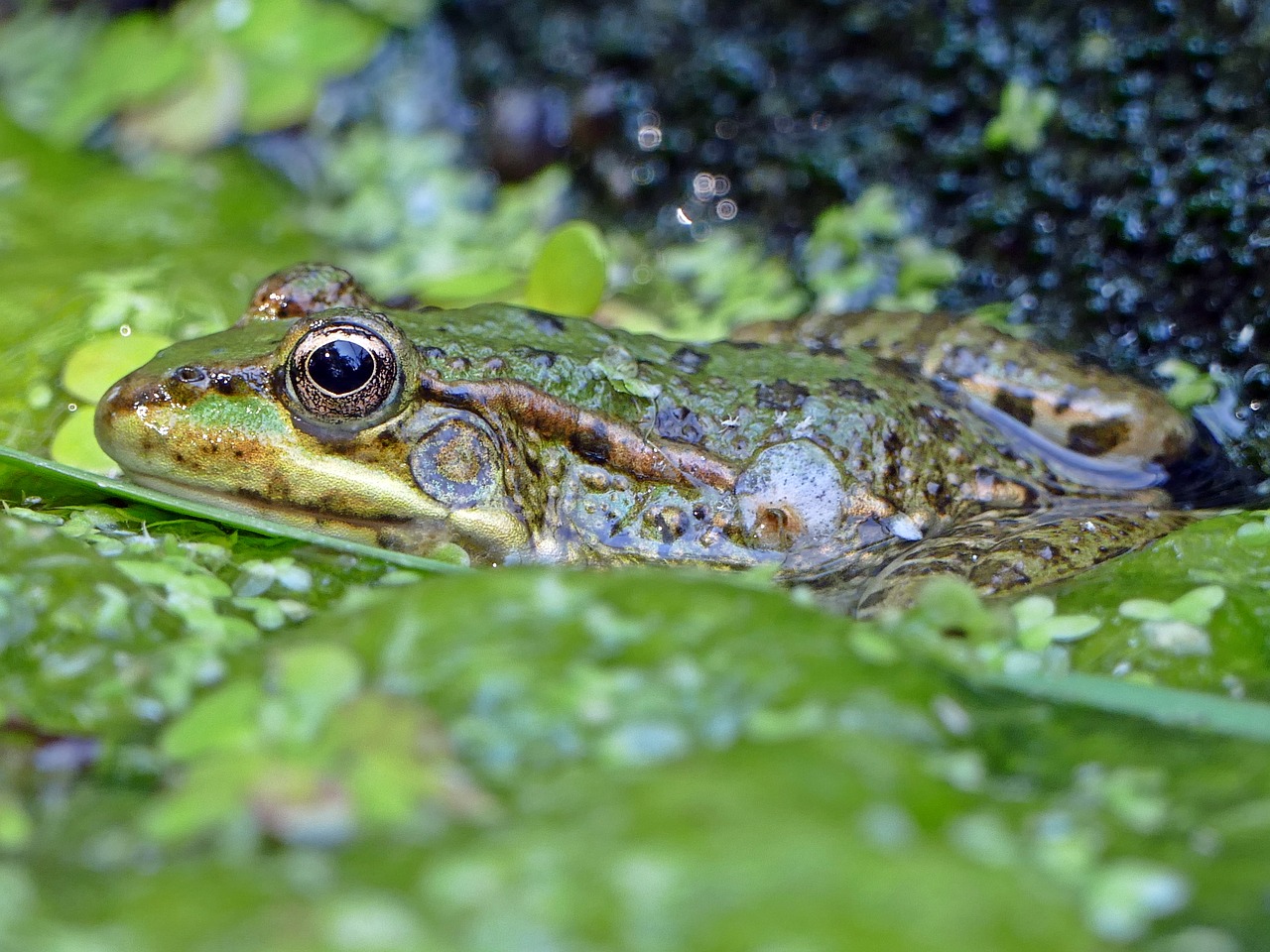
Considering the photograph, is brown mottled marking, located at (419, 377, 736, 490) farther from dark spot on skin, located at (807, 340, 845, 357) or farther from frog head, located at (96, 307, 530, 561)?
dark spot on skin, located at (807, 340, 845, 357)

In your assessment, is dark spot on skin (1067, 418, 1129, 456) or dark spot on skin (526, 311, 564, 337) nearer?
dark spot on skin (526, 311, 564, 337)

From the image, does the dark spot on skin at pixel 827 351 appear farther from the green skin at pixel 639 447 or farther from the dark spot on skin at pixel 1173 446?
the dark spot on skin at pixel 1173 446

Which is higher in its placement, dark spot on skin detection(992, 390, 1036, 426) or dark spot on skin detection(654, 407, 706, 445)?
dark spot on skin detection(992, 390, 1036, 426)

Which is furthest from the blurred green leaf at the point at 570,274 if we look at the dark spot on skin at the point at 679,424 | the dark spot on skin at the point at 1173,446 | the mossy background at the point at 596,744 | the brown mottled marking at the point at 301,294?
the dark spot on skin at the point at 1173,446

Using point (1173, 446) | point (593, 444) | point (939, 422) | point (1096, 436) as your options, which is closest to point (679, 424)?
point (593, 444)

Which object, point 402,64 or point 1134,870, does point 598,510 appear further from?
point 402,64

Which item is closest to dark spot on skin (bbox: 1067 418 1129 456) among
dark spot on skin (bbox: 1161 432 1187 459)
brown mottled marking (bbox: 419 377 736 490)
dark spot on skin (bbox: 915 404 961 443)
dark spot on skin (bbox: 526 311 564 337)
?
dark spot on skin (bbox: 1161 432 1187 459)
